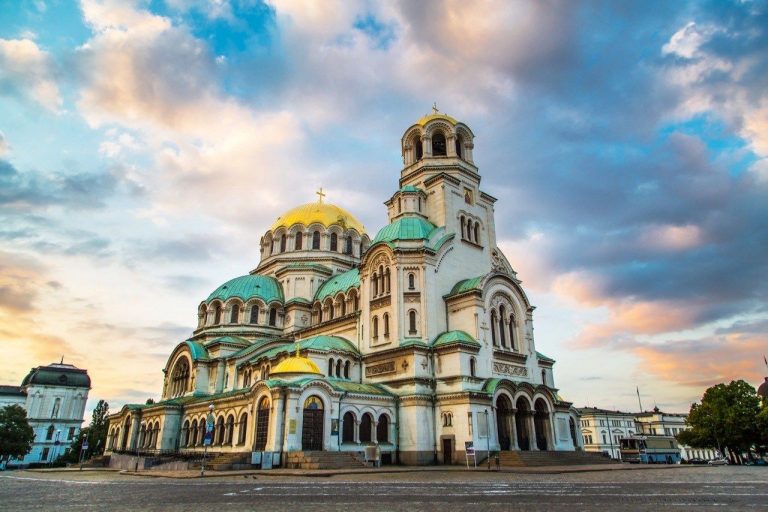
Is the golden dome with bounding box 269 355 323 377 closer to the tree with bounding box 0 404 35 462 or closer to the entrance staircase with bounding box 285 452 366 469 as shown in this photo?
the entrance staircase with bounding box 285 452 366 469

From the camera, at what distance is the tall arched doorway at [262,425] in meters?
31.9

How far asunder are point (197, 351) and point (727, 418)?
4651 centimetres

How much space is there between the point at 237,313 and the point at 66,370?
137ft

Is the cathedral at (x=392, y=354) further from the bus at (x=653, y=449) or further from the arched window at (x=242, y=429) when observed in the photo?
the bus at (x=653, y=449)

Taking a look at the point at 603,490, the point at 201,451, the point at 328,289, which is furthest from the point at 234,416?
the point at 603,490

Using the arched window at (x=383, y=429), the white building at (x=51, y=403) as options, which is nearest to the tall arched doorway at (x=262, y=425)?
the arched window at (x=383, y=429)

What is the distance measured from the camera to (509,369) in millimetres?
38969

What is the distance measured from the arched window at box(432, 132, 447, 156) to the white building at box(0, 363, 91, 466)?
61.1 metres

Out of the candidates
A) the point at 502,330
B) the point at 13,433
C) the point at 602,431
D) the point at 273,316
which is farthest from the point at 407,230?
the point at 602,431

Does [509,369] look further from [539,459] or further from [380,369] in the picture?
[380,369]

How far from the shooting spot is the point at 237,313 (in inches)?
2041

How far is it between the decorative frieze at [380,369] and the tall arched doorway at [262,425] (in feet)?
28.7

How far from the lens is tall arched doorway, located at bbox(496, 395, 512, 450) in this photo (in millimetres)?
35531

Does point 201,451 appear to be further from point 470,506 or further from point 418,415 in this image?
point 470,506
